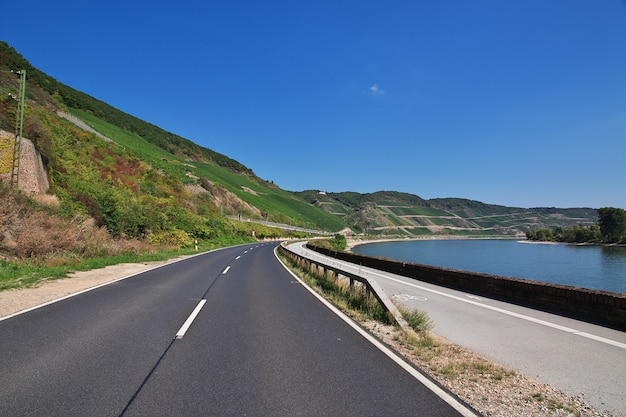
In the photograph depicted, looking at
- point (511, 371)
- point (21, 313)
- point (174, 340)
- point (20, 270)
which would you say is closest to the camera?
point (511, 371)

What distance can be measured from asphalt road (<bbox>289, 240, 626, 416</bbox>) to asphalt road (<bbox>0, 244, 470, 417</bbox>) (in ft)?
6.20

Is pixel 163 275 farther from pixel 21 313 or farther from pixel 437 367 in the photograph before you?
pixel 437 367

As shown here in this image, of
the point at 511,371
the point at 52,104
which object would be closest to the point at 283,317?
the point at 511,371

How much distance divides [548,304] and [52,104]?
68.1 meters

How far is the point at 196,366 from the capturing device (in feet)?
15.5

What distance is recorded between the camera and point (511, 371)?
4.95 metres

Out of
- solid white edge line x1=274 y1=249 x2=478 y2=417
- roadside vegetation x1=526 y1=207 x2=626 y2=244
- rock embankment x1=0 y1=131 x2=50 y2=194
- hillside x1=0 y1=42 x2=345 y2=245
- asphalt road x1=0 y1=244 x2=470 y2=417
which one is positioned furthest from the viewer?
roadside vegetation x1=526 y1=207 x2=626 y2=244

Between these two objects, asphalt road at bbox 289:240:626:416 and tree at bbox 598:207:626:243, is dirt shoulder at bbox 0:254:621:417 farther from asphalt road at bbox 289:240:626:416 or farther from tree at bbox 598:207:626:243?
tree at bbox 598:207:626:243

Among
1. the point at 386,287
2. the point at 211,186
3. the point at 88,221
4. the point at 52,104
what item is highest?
the point at 52,104

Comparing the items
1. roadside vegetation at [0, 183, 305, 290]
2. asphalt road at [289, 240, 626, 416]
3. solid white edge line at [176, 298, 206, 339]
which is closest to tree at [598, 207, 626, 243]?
asphalt road at [289, 240, 626, 416]

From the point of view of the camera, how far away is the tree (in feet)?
317

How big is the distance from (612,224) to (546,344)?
120478mm

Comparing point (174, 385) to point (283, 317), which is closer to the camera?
point (174, 385)

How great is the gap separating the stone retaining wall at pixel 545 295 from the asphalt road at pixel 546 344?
0.41m
